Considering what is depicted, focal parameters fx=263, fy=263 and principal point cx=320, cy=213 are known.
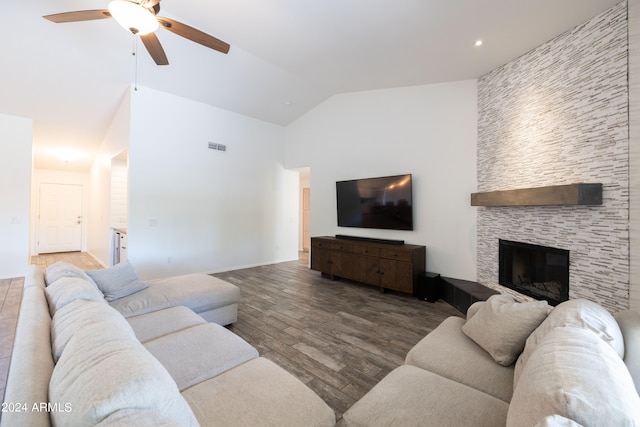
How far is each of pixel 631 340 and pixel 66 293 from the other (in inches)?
111

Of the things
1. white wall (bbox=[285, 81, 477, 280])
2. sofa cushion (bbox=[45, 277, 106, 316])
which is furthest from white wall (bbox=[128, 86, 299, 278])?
sofa cushion (bbox=[45, 277, 106, 316])

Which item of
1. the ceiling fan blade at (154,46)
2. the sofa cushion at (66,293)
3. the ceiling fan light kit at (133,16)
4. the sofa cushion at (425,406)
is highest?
the ceiling fan blade at (154,46)

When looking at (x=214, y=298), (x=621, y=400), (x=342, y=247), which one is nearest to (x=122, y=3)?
(x=214, y=298)

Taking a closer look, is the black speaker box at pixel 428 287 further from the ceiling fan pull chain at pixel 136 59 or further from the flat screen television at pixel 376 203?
the ceiling fan pull chain at pixel 136 59

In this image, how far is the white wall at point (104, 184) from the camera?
4.47 metres

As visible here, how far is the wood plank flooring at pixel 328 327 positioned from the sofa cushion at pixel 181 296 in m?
0.40

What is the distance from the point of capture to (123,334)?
1.00 metres

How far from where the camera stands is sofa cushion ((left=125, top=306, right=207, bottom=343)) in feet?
6.15

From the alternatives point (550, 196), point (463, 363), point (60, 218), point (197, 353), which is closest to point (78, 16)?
point (197, 353)

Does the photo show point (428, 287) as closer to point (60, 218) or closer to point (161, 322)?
point (161, 322)

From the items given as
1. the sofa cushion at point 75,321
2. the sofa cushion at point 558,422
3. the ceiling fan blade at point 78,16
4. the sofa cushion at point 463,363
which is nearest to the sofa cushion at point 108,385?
the sofa cushion at point 75,321

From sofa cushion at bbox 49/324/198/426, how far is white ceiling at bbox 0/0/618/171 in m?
3.16

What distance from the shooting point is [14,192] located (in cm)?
456

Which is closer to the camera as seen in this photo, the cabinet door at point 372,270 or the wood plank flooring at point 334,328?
the wood plank flooring at point 334,328
